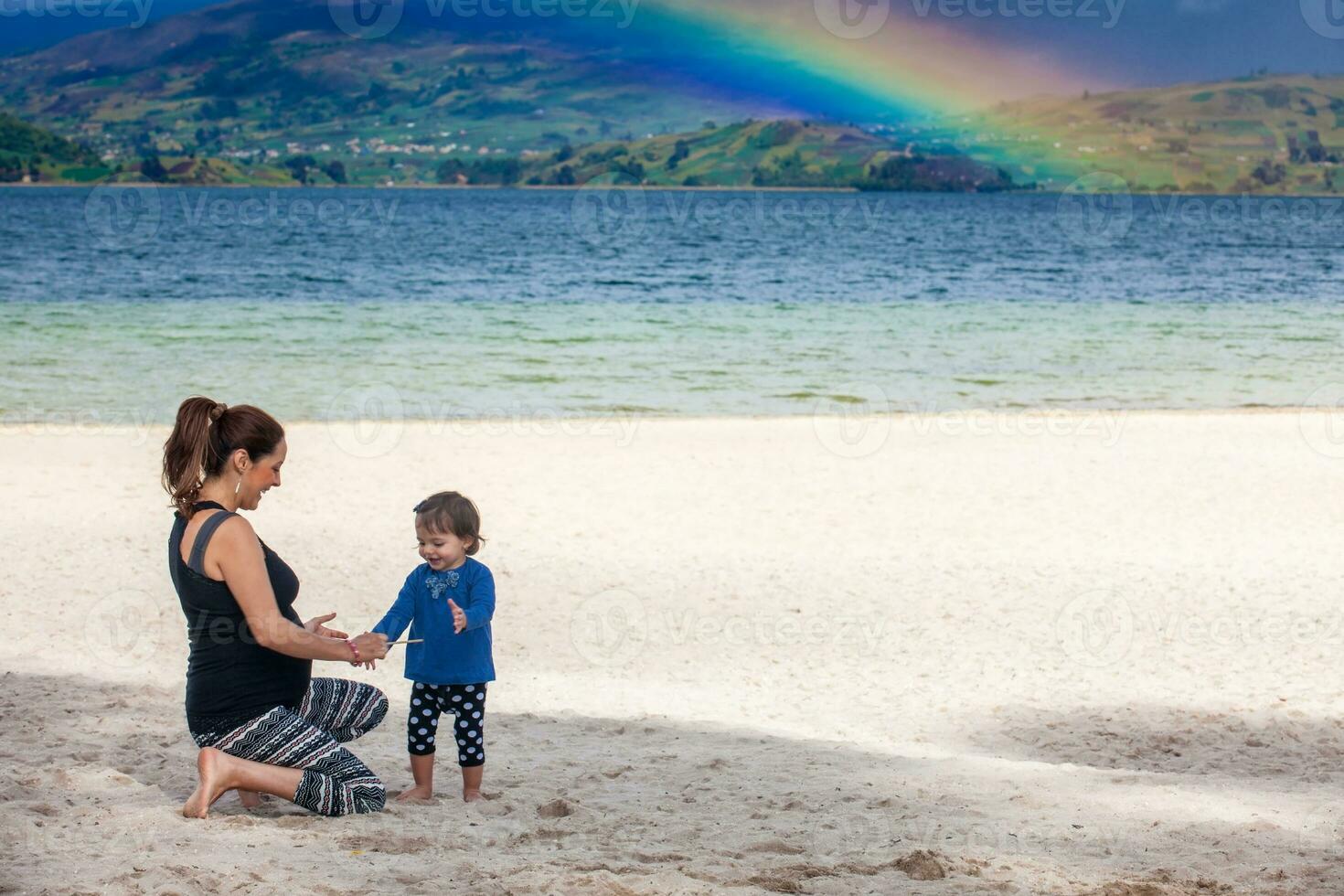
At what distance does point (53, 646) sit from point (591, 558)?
143 inches

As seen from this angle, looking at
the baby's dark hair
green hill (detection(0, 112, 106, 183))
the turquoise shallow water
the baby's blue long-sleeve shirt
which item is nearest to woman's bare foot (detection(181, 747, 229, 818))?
the baby's blue long-sleeve shirt

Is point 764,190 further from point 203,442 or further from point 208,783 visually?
point 208,783

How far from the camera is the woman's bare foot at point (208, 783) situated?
4312mm

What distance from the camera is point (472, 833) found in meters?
4.43

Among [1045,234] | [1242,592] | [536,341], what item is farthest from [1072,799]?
[1045,234]

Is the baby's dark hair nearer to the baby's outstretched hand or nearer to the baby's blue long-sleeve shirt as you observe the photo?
the baby's blue long-sleeve shirt

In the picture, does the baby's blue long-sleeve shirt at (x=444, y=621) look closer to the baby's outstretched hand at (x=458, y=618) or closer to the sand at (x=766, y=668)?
the baby's outstretched hand at (x=458, y=618)

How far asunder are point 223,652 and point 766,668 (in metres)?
3.66

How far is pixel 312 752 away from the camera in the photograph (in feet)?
15.0

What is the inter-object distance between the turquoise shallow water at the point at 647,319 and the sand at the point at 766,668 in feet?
19.3

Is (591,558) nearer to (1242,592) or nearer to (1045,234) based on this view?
(1242,592)

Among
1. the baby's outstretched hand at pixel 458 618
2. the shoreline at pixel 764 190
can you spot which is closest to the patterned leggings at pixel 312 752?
the baby's outstretched hand at pixel 458 618

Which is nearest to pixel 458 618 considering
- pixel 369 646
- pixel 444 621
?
pixel 444 621

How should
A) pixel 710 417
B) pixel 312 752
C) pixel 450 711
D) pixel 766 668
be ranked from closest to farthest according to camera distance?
pixel 312 752 → pixel 450 711 → pixel 766 668 → pixel 710 417
